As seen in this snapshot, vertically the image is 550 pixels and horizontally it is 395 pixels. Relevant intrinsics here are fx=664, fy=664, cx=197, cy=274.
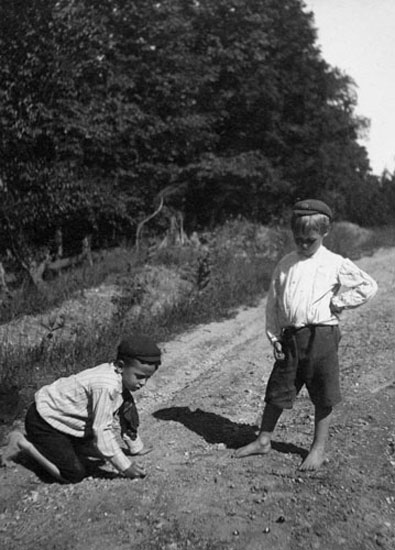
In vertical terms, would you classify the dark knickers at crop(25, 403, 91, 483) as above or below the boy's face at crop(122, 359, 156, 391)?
below

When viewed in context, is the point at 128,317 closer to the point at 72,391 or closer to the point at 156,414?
the point at 156,414

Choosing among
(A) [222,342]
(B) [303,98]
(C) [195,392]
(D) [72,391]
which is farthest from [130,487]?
(B) [303,98]

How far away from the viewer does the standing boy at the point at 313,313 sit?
410cm

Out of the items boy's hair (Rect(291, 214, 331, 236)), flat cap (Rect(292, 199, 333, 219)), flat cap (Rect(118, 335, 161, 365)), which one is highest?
flat cap (Rect(292, 199, 333, 219))

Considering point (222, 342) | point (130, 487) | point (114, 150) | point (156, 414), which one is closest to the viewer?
point (130, 487)

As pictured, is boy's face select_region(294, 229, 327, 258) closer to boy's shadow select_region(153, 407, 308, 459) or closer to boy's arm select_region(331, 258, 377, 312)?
boy's arm select_region(331, 258, 377, 312)

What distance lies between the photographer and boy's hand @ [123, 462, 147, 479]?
398cm

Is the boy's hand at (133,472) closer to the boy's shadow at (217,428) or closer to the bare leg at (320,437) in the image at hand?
the boy's shadow at (217,428)

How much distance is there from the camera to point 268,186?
24.1 m

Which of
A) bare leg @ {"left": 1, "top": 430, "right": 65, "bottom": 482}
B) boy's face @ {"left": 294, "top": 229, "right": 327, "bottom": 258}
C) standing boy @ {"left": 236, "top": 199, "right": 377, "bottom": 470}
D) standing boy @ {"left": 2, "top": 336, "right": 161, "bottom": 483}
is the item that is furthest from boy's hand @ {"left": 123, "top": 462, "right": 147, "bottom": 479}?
boy's face @ {"left": 294, "top": 229, "right": 327, "bottom": 258}

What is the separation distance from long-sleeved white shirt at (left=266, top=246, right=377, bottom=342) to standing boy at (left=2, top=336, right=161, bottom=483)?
2.92ft

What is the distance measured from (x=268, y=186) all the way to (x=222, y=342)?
17.2m

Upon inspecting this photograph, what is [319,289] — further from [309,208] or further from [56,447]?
[56,447]

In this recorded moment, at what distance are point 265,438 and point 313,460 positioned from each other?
1.24ft
